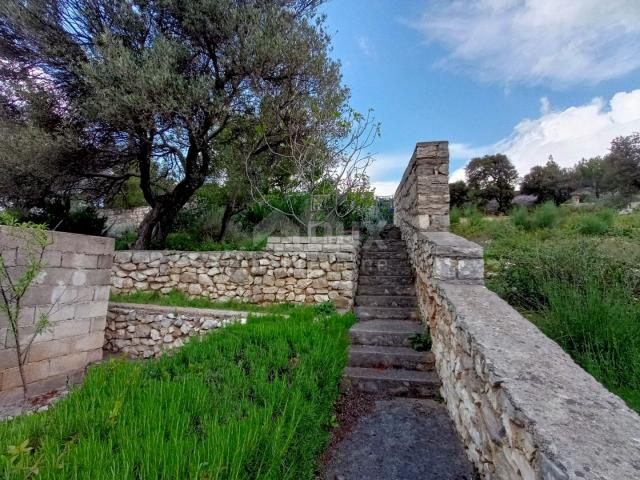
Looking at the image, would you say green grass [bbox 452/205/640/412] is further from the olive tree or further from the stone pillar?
the olive tree

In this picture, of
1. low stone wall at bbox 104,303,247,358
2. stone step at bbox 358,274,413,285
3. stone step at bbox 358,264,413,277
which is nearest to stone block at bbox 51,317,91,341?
low stone wall at bbox 104,303,247,358

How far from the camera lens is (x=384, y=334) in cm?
413

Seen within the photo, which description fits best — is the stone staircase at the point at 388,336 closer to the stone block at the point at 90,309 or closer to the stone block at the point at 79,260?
the stone block at the point at 90,309

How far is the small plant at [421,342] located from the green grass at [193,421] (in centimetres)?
124

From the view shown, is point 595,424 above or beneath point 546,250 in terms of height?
beneath

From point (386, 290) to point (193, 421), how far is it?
427 centimetres

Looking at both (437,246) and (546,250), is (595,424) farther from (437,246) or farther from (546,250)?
(546,250)

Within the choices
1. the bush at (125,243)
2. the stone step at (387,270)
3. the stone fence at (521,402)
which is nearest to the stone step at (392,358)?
the stone fence at (521,402)

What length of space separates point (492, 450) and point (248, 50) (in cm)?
705

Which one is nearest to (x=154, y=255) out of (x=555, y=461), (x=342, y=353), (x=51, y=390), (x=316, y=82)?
(x=51, y=390)

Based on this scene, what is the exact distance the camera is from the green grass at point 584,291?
2438 mm

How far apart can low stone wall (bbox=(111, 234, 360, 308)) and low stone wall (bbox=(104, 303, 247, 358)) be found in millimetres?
779

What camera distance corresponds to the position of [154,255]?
631 cm

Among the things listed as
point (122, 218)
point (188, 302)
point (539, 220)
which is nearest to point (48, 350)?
point (188, 302)
